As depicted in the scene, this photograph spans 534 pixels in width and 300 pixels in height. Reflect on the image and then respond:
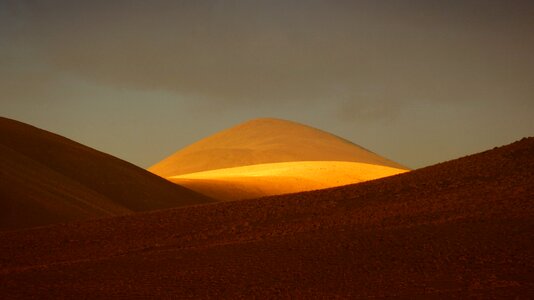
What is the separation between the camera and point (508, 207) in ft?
39.7

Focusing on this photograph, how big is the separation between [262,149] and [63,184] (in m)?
79.6

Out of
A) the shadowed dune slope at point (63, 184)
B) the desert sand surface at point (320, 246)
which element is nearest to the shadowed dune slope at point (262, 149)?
the shadowed dune slope at point (63, 184)

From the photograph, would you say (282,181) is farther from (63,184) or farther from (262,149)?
(262,149)

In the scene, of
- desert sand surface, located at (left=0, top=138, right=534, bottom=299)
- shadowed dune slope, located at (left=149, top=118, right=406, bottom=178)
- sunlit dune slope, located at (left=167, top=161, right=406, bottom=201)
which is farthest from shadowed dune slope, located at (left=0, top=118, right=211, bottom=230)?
shadowed dune slope, located at (left=149, top=118, right=406, bottom=178)

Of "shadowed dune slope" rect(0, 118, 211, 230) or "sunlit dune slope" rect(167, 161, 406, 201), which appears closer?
"shadowed dune slope" rect(0, 118, 211, 230)

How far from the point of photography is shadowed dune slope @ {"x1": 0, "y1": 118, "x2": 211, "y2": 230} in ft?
65.9

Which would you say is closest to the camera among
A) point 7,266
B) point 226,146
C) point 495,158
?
point 7,266

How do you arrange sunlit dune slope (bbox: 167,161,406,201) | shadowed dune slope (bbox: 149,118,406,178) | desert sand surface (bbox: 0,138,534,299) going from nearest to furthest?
desert sand surface (bbox: 0,138,534,299)
sunlit dune slope (bbox: 167,161,406,201)
shadowed dune slope (bbox: 149,118,406,178)

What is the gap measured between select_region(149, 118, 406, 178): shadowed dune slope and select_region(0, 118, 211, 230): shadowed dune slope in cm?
5955

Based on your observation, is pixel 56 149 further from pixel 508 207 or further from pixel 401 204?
pixel 508 207

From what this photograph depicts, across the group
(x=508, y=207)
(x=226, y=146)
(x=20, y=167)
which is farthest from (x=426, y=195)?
(x=226, y=146)

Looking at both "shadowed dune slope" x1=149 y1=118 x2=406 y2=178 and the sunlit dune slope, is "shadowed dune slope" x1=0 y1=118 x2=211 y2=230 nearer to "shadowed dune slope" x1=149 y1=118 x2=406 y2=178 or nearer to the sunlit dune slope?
the sunlit dune slope

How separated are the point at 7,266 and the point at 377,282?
6.98m

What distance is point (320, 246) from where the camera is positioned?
36.5 feet
